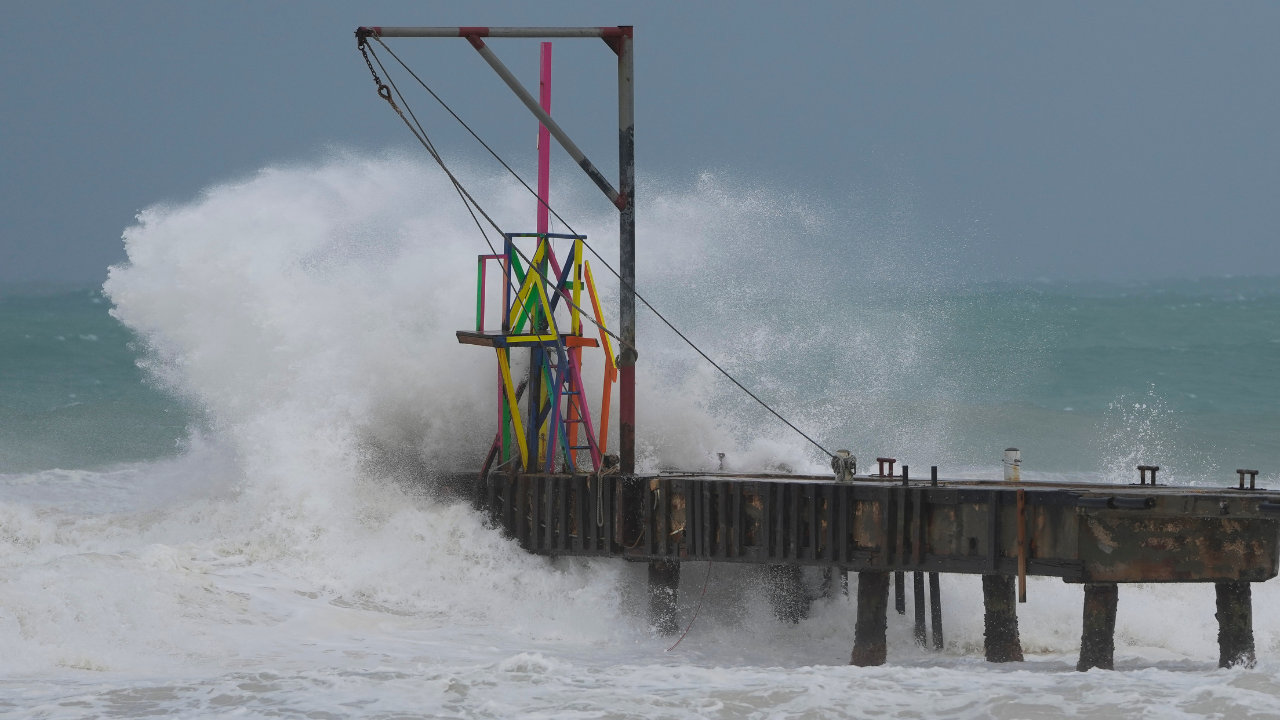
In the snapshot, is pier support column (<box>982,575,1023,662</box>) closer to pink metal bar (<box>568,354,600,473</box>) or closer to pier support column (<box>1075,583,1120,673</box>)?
pier support column (<box>1075,583,1120,673</box>)

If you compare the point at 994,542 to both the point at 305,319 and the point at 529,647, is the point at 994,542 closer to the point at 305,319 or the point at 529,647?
the point at 529,647

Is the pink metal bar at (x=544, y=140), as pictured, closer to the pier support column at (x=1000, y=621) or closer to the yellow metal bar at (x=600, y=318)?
the yellow metal bar at (x=600, y=318)

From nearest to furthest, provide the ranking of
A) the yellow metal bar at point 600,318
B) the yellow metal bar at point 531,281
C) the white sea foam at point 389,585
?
the white sea foam at point 389,585
the yellow metal bar at point 531,281
the yellow metal bar at point 600,318

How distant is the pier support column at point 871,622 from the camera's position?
14.1 metres

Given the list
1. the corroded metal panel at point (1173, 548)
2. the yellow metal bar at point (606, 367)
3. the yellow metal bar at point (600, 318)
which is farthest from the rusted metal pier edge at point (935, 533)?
the yellow metal bar at point (600, 318)

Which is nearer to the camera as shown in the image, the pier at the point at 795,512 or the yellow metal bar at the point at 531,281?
the pier at the point at 795,512

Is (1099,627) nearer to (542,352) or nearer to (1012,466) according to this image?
(1012,466)

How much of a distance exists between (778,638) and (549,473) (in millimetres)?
3496

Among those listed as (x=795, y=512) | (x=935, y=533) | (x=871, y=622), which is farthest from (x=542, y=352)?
(x=935, y=533)

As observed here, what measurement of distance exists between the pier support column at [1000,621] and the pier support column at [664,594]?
152 inches

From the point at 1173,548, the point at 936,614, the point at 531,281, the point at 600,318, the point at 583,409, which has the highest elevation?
the point at 531,281

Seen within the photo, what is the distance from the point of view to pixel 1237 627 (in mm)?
13047

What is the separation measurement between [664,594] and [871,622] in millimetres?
2891

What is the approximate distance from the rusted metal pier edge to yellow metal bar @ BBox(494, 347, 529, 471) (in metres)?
0.37
